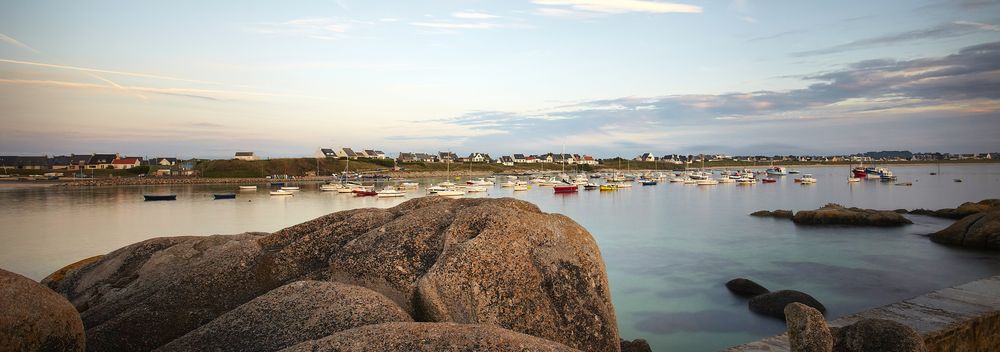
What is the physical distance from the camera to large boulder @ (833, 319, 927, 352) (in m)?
8.61

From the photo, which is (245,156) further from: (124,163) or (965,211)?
(965,211)

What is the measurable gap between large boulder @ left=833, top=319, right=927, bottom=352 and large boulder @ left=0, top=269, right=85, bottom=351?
437 inches

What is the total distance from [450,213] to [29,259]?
48.0 m

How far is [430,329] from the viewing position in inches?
181

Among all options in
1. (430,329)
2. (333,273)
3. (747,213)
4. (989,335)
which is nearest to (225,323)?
(333,273)

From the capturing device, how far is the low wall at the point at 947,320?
1237cm

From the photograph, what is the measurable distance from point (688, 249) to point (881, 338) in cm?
3683

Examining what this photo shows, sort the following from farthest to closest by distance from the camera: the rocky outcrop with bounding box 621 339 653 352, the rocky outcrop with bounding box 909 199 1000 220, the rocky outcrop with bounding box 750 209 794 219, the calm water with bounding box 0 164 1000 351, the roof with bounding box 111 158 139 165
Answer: the roof with bounding box 111 158 139 165 → the rocky outcrop with bounding box 750 209 794 219 → the rocky outcrop with bounding box 909 199 1000 220 → the calm water with bounding box 0 164 1000 351 → the rocky outcrop with bounding box 621 339 653 352

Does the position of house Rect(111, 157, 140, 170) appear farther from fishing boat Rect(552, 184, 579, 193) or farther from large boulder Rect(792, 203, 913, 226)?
large boulder Rect(792, 203, 913, 226)

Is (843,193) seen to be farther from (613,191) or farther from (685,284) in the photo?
(685,284)

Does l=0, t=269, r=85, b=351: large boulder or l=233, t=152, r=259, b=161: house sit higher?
l=233, t=152, r=259, b=161: house

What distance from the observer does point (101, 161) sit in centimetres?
17800

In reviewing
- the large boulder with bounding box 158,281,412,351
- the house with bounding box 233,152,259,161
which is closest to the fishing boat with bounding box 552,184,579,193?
the large boulder with bounding box 158,281,412,351

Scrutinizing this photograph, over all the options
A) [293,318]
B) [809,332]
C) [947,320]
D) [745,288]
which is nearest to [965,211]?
[745,288]
